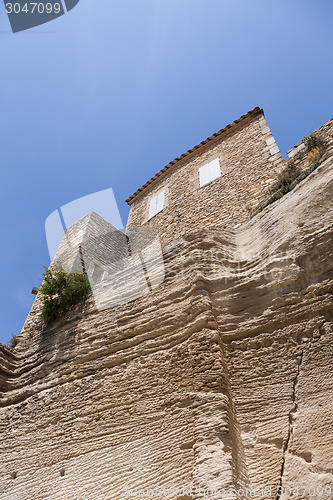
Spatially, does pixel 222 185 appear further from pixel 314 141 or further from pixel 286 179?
pixel 286 179

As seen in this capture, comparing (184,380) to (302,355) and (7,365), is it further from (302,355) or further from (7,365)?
(7,365)

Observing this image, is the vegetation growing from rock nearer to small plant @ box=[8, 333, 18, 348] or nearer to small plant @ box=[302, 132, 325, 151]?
small plant @ box=[302, 132, 325, 151]

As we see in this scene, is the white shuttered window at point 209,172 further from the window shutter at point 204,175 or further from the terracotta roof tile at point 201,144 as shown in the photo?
the terracotta roof tile at point 201,144

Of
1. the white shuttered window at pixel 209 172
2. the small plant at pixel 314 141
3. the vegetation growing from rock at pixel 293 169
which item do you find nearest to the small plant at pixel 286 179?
the vegetation growing from rock at pixel 293 169

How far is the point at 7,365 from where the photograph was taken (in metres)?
6.12

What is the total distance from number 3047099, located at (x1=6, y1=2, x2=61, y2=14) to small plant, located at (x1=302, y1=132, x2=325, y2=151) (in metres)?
6.05

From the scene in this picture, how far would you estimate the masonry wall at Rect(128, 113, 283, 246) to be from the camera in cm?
874

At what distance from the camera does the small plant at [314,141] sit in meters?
7.70

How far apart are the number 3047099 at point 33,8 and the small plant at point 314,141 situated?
238 inches

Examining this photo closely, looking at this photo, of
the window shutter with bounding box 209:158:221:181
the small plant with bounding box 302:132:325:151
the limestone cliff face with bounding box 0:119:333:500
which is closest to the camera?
the limestone cliff face with bounding box 0:119:333:500

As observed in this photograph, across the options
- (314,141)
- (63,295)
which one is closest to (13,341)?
(63,295)

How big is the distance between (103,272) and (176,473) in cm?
715

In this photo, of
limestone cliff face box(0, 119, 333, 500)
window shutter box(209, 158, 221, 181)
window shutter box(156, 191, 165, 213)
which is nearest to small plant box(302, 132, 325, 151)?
window shutter box(209, 158, 221, 181)

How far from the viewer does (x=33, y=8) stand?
7273 mm
